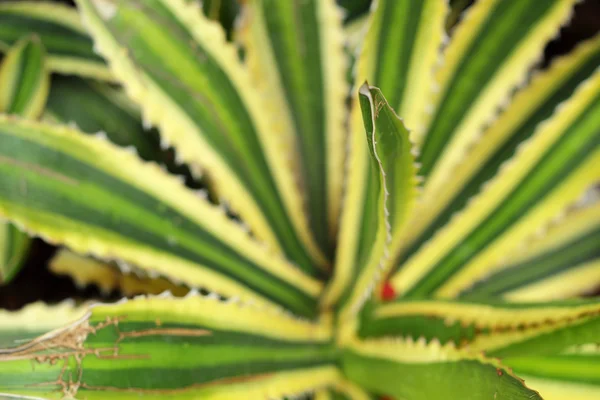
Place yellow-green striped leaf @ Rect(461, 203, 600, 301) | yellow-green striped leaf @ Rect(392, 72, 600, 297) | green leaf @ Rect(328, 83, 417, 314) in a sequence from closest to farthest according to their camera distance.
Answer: green leaf @ Rect(328, 83, 417, 314)
yellow-green striped leaf @ Rect(392, 72, 600, 297)
yellow-green striped leaf @ Rect(461, 203, 600, 301)

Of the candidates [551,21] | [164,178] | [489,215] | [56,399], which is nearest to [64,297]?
[164,178]

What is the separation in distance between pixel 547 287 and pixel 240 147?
0.42 m

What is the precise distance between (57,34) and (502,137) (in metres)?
0.59

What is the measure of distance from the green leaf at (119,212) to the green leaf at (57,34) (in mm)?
236

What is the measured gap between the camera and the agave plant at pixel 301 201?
45cm

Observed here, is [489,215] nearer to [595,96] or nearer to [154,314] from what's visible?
[595,96]

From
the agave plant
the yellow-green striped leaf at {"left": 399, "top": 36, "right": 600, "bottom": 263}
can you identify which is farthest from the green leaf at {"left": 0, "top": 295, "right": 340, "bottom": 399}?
the yellow-green striped leaf at {"left": 399, "top": 36, "right": 600, "bottom": 263}

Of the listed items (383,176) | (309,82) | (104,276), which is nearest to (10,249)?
(104,276)

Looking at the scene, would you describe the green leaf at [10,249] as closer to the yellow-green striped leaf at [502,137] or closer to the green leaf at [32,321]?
the green leaf at [32,321]

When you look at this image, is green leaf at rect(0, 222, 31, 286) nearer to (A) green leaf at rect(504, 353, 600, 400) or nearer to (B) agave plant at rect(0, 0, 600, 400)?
(B) agave plant at rect(0, 0, 600, 400)

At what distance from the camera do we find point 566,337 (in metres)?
0.43

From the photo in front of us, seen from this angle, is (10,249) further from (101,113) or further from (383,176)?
(383,176)

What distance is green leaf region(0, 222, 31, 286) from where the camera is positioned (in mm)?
670

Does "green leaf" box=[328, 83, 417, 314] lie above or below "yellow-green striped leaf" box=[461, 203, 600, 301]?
below
